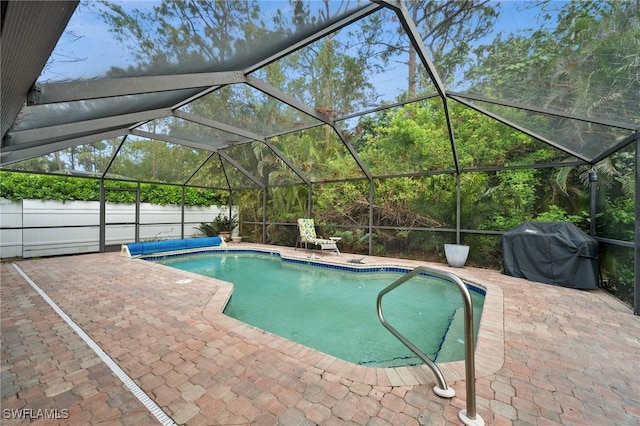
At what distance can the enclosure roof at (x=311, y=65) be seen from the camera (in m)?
2.31

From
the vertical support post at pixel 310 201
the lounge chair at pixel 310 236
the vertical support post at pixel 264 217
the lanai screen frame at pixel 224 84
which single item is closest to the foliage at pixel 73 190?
the lanai screen frame at pixel 224 84

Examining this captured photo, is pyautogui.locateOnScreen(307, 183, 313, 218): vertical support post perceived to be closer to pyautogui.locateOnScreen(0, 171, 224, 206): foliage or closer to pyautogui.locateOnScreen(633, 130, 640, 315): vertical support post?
pyautogui.locateOnScreen(0, 171, 224, 206): foliage

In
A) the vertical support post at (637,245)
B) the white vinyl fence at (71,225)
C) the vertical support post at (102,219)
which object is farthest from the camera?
the vertical support post at (102,219)

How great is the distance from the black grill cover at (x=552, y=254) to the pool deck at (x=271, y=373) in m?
1.22

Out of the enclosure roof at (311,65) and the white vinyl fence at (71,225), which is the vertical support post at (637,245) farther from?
the white vinyl fence at (71,225)

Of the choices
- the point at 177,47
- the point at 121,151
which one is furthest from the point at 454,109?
the point at 121,151

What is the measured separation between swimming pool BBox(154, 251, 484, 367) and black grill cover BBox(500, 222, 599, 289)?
4.77ft

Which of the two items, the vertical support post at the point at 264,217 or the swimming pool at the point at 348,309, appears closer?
the swimming pool at the point at 348,309

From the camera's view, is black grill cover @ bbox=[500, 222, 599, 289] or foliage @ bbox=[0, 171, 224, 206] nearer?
black grill cover @ bbox=[500, 222, 599, 289]

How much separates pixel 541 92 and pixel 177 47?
508cm

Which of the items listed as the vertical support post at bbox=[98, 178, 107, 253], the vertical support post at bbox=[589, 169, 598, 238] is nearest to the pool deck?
the vertical support post at bbox=[589, 169, 598, 238]

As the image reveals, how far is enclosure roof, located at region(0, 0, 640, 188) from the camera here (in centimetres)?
231

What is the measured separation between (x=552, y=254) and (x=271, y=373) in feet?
19.6

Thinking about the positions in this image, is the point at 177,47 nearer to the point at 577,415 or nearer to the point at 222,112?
the point at 222,112
